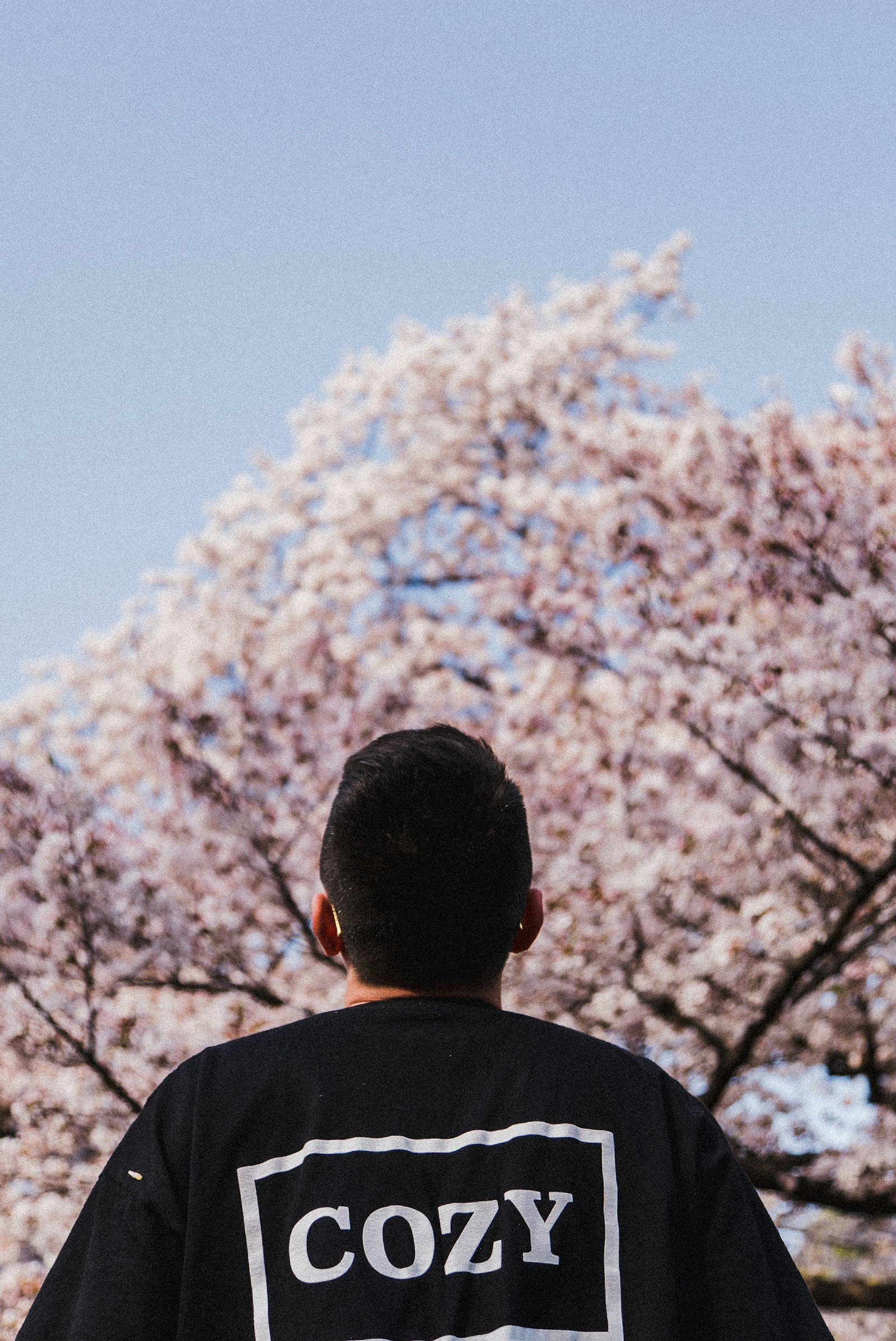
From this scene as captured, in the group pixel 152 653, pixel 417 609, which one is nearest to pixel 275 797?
pixel 152 653

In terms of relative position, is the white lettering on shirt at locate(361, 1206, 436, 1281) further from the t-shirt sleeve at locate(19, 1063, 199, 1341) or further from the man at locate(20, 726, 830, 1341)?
the t-shirt sleeve at locate(19, 1063, 199, 1341)

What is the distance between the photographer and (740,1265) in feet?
4.59

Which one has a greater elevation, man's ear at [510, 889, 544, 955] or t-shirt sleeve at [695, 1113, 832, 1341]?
man's ear at [510, 889, 544, 955]

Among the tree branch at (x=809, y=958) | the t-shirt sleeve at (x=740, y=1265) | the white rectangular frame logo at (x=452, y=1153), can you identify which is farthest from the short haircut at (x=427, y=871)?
the tree branch at (x=809, y=958)

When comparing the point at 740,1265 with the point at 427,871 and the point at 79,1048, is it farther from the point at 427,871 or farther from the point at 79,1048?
the point at 79,1048

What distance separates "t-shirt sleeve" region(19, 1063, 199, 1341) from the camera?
4.37 ft

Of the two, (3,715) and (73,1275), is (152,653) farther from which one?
(73,1275)

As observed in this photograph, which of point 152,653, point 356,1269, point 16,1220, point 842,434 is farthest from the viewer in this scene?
point 152,653

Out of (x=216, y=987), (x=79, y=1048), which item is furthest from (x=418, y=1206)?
(x=216, y=987)

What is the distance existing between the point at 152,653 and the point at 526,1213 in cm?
827

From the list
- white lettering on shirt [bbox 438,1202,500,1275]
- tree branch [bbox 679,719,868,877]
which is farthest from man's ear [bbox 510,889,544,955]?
tree branch [bbox 679,719,868,877]

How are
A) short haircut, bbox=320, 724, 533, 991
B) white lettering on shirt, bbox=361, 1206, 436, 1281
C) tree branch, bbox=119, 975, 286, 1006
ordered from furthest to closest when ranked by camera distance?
tree branch, bbox=119, 975, 286, 1006, short haircut, bbox=320, 724, 533, 991, white lettering on shirt, bbox=361, 1206, 436, 1281

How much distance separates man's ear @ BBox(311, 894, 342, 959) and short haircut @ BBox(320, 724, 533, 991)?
0.04 m

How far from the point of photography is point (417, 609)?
401 inches
